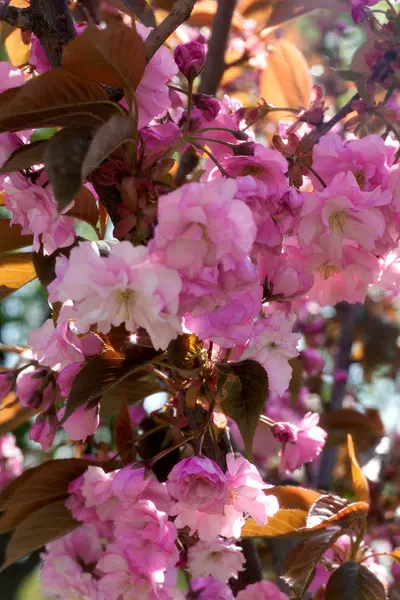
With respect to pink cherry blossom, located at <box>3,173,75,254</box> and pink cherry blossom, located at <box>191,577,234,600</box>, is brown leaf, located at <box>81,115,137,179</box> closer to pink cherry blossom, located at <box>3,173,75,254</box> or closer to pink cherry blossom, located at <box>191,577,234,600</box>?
pink cherry blossom, located at <box>3,173,75,254</box>

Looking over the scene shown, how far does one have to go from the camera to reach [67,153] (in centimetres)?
58

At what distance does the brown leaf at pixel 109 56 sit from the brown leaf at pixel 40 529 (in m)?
0.52

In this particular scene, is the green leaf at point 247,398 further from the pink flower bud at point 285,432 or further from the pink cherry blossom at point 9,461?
the pink cherry blossom at point 9,461

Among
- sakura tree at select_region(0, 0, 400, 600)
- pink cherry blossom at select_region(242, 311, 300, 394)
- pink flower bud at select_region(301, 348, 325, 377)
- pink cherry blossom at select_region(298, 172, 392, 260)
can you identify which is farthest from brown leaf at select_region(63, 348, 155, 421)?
pink flower bud at select_region(301, 348, 325, 377)

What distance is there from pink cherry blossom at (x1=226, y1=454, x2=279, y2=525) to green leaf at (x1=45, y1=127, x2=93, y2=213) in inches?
13.3

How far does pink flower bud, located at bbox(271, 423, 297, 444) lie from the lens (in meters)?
0.95

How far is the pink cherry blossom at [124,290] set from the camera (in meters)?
0.55

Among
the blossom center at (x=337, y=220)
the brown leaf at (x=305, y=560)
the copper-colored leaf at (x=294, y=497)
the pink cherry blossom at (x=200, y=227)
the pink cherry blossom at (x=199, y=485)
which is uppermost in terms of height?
the pink cherry blossom at (x=200, y=227)

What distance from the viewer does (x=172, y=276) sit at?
1.83 ft

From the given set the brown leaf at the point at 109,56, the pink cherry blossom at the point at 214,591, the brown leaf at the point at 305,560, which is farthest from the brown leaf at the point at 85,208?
the pink cherry blossom at the point at 214,591

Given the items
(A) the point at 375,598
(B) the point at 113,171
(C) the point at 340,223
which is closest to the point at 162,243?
(B) the point at 113,171

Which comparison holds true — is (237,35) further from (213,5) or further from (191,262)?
(191,262)

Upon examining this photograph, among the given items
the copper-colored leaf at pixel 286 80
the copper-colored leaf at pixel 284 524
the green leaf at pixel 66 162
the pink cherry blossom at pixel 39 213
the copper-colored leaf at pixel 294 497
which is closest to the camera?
the green leaf at pixel 66 162

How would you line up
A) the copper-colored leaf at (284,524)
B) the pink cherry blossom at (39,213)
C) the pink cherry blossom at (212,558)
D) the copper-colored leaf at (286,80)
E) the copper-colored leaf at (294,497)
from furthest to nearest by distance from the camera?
the copper-colored leaf at (286,80) < the copper-colored leaf at (294,497) < the copper-colored leaf at (284,524) < the pink cherry blossom at (212,558) < the pink cherry blossom at (39,213)
